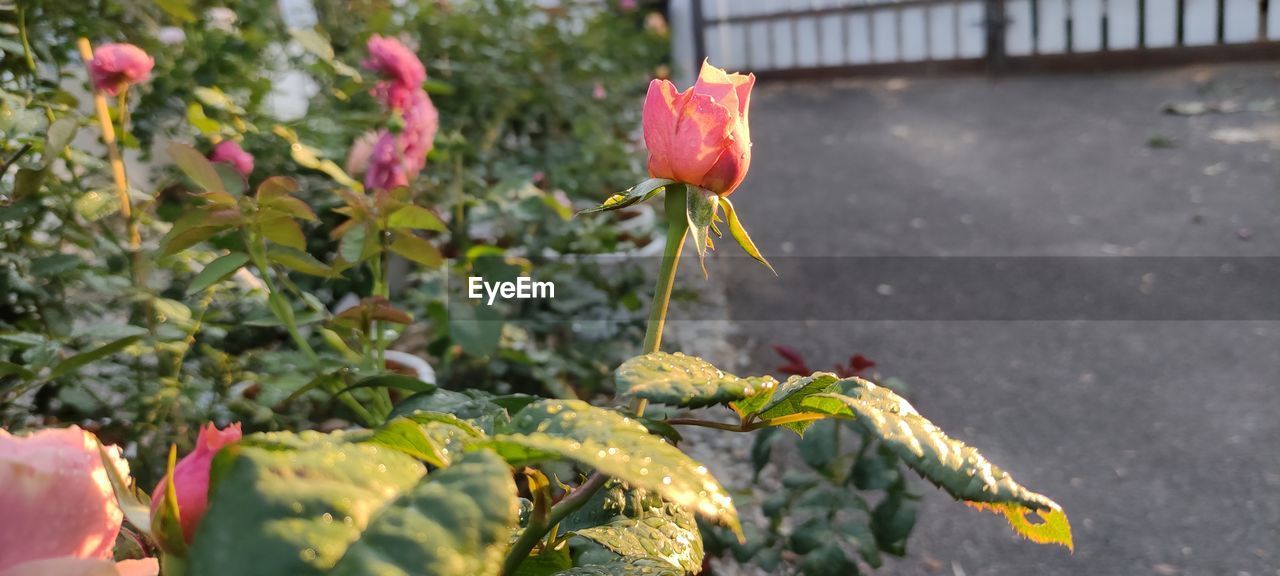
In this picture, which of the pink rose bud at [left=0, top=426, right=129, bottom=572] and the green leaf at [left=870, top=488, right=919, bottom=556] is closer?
the pink rose bud at [left=0, top=426, right=129, bottom=572]

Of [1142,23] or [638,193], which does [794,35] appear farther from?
[638,193]

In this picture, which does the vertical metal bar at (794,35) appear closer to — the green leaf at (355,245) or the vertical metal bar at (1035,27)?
the vertical metal bar at (1035,27)

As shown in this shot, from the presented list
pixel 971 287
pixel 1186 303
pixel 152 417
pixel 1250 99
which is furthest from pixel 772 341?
pixel 1250 99

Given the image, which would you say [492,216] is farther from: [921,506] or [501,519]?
[501,519]

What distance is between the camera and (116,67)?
3.31ft

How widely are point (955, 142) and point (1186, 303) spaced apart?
6.52 ft

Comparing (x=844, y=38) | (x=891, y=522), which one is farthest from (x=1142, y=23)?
(x=891, y=522)

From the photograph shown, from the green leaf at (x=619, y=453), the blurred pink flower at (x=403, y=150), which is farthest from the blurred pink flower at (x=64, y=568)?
the blurred pink flower at (x=403, y=150)

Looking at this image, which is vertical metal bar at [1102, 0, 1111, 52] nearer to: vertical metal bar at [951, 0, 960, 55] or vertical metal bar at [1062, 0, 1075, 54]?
vertical metal bar at [1062, 0, 1075, 54]

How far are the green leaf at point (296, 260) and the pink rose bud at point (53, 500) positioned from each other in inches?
19.7

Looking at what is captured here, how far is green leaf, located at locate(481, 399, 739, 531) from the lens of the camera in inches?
11.9

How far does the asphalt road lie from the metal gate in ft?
0.86

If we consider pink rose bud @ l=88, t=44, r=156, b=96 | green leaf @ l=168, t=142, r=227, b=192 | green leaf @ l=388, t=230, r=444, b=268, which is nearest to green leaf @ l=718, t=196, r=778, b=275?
green leaf @ l=388, t=230, r=444, b=268

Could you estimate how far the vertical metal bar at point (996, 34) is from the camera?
19.1 feet
